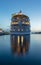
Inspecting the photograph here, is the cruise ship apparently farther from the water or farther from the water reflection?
the water

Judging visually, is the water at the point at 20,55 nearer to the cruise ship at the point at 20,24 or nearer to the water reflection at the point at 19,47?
the water reflection at the point at 19,47

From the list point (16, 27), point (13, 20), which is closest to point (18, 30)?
point (16, 27)

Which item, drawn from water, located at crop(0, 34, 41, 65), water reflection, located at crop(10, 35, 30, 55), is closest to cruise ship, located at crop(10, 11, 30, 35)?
water reflection, located at crop(10, 35, 30, 55)

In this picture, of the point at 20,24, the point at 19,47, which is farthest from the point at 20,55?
the point at 20,24

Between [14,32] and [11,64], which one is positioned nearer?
[11,64]

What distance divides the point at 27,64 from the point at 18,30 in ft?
194

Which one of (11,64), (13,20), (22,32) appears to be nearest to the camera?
(11,64)

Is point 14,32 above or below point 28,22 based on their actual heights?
below

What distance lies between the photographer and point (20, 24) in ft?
222

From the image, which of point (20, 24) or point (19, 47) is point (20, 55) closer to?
point (19, 47)

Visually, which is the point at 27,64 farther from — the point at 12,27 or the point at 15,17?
the point at 15,17

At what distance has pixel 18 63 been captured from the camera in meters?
5.75

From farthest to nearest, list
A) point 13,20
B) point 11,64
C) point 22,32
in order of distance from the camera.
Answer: point 13,20 < point 22,32 < point 11,64

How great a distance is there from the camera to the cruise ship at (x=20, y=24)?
6438cm
